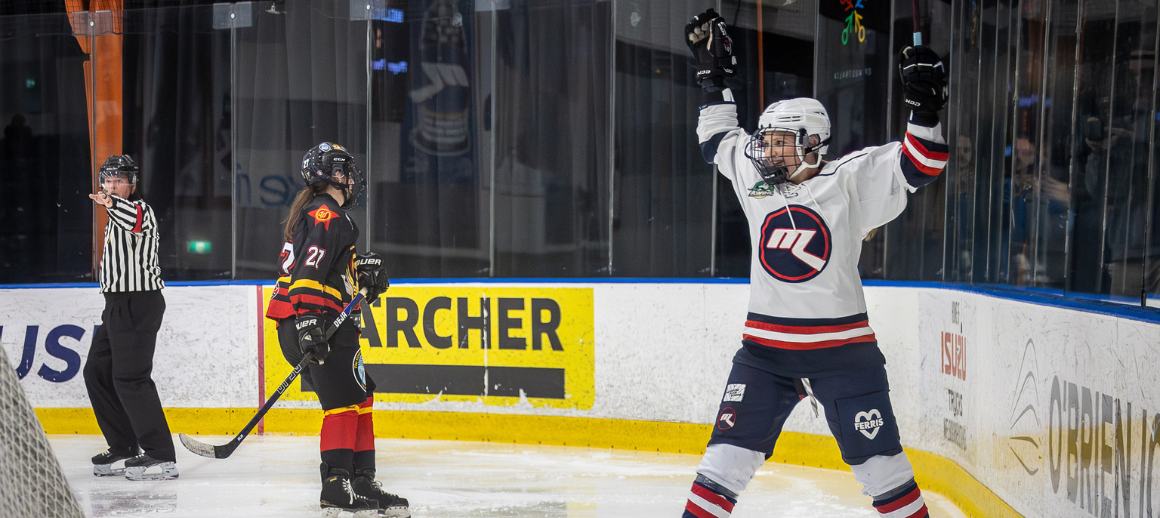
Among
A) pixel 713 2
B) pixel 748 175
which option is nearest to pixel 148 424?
pixel 748 175

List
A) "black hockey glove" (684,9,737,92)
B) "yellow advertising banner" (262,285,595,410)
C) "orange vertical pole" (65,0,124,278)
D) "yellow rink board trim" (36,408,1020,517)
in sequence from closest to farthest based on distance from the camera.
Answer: "black hockey glove" (684,9,737,92), "yellow rink board trim" (36,408,1020,517), "yellow advertising banner" (262,285,595,410), "orange vertical pole" (65,0,124,278)

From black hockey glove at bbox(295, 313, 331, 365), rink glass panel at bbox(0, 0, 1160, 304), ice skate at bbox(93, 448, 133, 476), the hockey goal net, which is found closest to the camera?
the hockey goal net

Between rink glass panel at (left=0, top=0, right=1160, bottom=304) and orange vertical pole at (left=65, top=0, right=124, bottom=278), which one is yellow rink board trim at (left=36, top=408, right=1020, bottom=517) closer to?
rink glass panel at (left=0, top=0, right=1160, bottom=304)

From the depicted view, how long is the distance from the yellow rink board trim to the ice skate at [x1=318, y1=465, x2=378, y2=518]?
5.02 ft

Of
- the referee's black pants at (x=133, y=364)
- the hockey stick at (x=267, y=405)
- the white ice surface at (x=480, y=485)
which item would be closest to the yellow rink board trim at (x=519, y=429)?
the white ice surface at (x=480, y=485)

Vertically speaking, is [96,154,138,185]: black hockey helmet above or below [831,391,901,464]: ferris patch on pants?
above

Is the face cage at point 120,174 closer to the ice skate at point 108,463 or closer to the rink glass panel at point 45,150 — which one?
the ice skate at point 108,463

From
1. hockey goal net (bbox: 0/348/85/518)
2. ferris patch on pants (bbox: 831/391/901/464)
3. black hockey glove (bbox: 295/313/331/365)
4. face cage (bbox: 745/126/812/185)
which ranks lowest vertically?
ferris patch on pants (bbox: 831/391/901/464)

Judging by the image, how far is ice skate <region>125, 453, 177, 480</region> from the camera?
3.60 m

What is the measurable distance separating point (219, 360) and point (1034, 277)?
3729 mm

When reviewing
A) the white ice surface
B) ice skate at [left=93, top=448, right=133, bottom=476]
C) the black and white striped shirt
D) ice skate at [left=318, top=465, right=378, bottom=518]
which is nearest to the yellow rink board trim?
the white ice surface

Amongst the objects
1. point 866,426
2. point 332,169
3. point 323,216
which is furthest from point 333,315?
point 866,426

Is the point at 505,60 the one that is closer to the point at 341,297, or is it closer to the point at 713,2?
the point at 713,2

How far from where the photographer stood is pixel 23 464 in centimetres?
87
